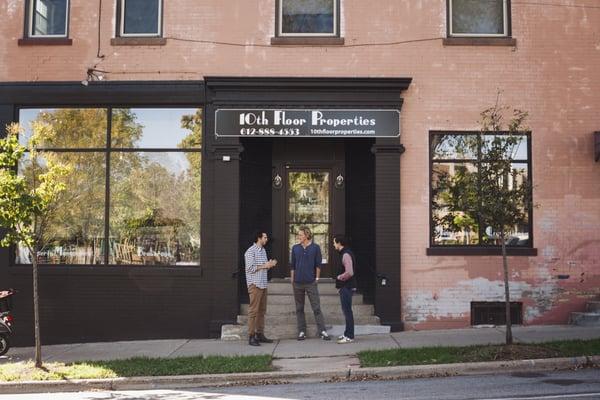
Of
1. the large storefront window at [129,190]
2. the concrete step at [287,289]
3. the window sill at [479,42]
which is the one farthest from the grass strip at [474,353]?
the window sill at [479,42]

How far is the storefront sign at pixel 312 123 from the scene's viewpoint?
1185 centimetres

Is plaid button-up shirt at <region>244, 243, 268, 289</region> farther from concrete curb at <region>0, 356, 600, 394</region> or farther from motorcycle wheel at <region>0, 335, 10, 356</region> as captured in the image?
motorcycle wheel at <region>0, 335, 10, 356</region>

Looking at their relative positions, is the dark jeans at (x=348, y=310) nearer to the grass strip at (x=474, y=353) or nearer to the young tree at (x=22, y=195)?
the grass strip at (x=474, y=353)

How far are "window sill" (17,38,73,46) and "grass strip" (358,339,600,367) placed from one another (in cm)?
806

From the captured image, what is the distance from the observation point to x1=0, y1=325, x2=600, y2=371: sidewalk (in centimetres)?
1005

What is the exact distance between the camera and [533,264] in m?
11.8

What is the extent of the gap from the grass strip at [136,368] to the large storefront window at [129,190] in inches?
116

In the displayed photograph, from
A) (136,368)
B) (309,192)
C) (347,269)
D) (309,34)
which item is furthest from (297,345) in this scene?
(309,34)

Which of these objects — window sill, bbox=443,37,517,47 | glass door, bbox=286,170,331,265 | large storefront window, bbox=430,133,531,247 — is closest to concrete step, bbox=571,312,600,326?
large storefront window, bbox=430,133,531,247

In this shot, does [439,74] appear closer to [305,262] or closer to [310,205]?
[310,205]

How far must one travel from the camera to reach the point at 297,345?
1063cm

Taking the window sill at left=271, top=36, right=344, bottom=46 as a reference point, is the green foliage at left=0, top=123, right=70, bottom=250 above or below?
below

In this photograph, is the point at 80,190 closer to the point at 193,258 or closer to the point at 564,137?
the point at 193,258

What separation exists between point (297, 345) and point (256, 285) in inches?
48.0
